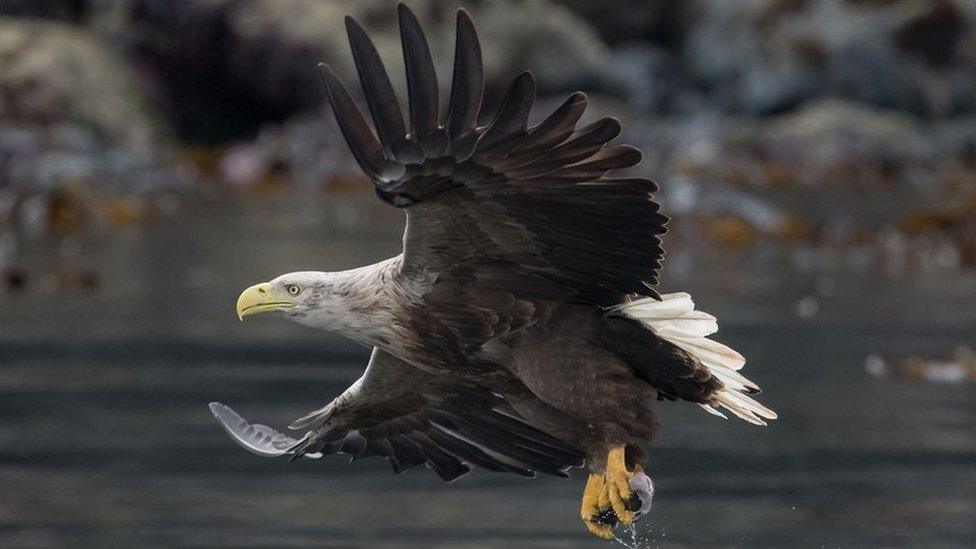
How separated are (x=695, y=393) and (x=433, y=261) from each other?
950 millimetres

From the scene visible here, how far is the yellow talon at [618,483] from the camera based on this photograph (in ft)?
19.9

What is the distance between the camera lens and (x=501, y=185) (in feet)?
18.2

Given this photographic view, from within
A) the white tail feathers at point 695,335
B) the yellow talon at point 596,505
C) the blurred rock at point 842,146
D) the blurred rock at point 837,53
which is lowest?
the yellow talon at point 596,505

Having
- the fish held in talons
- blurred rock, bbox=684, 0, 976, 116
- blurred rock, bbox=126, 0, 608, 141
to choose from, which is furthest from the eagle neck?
blurred rock, bbox=684, 0, 976, 116

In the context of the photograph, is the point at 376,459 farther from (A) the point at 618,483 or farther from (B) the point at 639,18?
(B) the point at 639,18

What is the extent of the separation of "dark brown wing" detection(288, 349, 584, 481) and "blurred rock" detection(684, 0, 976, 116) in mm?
23156

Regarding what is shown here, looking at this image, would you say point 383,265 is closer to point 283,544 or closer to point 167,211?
point 283,544

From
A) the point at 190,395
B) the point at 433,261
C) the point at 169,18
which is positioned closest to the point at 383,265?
the point at 433,261

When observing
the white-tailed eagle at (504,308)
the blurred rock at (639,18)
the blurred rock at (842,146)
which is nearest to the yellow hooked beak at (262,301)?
the white-tailed eagle at (504,308)

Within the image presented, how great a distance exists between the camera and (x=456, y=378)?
641 cm

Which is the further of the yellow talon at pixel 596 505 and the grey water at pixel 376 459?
the grey water at pixel 376 459

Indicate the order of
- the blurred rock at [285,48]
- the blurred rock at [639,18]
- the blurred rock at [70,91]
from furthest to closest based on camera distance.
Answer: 1. the blurred rock at [639,18]
2. the blurred rock at [285,48]
3. the blurred rock at [70,91]

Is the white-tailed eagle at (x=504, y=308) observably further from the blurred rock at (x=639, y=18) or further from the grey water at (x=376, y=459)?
the blurred rock at (x=639, y=18)

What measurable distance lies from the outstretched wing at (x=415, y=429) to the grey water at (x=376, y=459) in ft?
1.13
